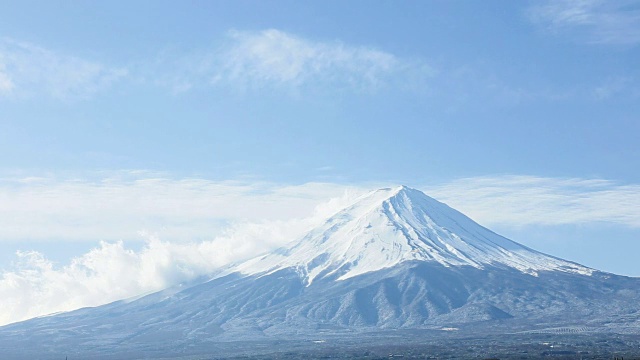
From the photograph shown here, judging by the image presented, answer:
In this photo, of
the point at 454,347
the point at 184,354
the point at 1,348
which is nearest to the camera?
the point at 454,347

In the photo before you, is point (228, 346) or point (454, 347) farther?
point (228, 346)

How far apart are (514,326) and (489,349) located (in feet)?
165

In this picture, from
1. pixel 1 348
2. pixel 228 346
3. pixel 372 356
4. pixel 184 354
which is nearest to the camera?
pixel 372 356

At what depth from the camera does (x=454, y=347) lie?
146 metres

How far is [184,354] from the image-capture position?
157500mm

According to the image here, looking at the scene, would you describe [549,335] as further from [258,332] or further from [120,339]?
[120,339]

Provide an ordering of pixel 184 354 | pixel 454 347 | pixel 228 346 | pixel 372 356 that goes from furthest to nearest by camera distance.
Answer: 1. pixel 228 346
2. pixel 184 354
3. pixel 454 347
4. pixel 372 356

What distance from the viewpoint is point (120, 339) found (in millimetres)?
195375

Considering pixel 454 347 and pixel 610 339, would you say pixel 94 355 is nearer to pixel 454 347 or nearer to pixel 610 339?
pixel 454 347

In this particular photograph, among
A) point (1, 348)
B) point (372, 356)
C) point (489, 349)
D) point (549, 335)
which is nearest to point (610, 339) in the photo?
point (549, 335)

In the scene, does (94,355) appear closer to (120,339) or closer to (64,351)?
(64,351)

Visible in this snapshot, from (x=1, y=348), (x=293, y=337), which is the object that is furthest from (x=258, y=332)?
(x=1, y=348)

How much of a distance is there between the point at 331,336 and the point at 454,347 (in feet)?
146

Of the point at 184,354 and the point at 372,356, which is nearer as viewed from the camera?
the point at 372,356
